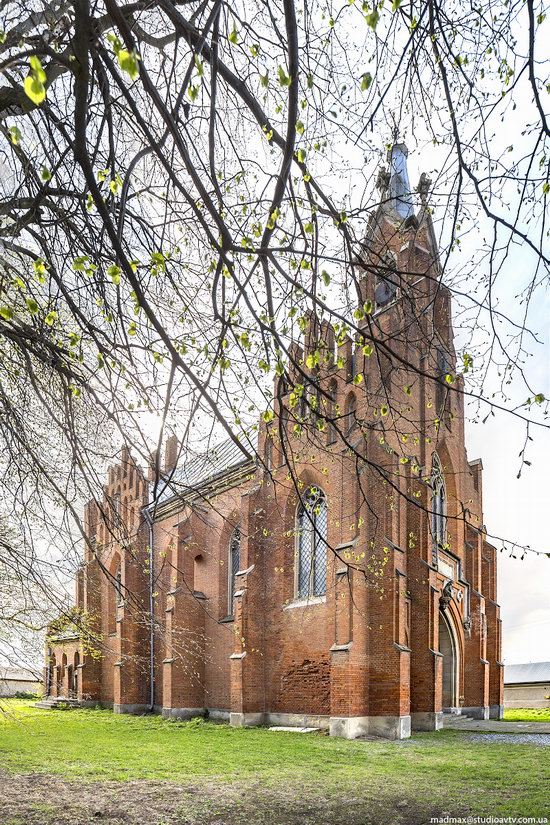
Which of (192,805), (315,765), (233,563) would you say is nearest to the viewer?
(192,805)

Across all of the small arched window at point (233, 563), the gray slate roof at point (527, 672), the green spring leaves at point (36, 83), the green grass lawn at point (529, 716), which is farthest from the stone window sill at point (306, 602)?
the gray slate roof at point (527, 672)

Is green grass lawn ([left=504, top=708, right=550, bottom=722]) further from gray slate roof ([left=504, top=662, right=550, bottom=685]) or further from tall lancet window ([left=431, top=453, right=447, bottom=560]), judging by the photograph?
gray slate roof ([left=504, top=662, right=550, bottom=685])

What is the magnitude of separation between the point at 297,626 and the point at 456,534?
6678 millimetres

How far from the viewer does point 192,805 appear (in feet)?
26.5

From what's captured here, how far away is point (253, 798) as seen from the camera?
8453 mm

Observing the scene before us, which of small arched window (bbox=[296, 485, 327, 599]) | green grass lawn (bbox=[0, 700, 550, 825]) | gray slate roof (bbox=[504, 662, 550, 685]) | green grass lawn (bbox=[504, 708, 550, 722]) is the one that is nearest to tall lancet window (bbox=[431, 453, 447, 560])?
small arched window (bbox=[296, 485, 327, 599])

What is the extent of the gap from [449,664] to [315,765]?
1115cm

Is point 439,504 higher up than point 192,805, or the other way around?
point 439,504

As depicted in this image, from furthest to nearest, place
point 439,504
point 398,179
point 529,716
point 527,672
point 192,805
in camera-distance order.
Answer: point 527,672
point 529,716
point 439,504
point 192,805
point 398,179

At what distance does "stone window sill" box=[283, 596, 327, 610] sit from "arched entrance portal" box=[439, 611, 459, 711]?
15.9 feet

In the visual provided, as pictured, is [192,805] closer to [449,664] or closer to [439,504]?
[449,664]

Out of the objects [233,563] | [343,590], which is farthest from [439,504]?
[233,563]

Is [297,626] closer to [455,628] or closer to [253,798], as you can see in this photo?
[455,628]

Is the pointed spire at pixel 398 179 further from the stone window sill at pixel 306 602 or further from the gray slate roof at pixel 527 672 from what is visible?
the gray slate roof at pixel 527 672
